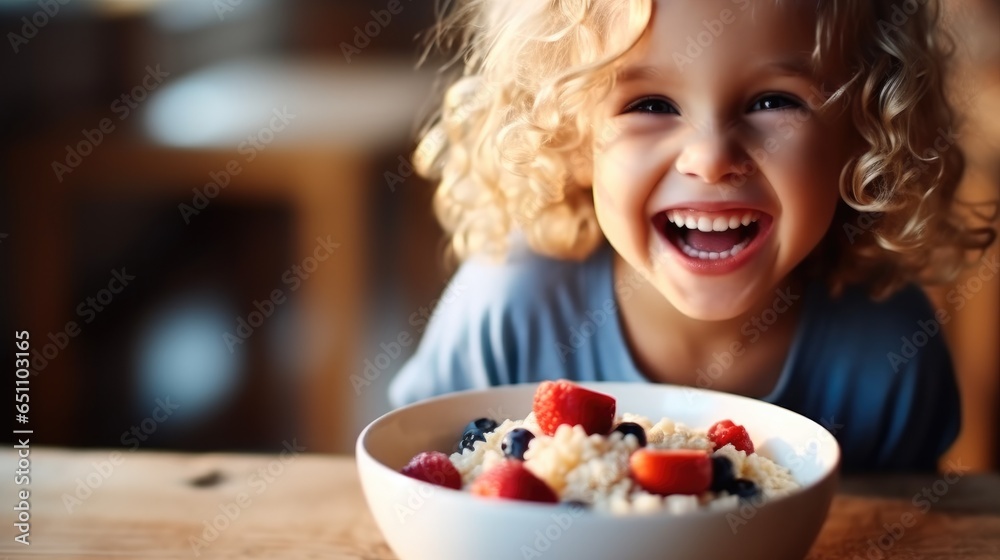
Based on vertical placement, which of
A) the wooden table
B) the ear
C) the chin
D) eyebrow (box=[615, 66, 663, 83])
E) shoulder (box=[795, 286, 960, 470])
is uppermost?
eyebrow (box=[615, 66, 663, 83])

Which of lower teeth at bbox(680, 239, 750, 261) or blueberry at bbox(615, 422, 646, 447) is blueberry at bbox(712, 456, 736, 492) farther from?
lower teeth at bbox(680, 239, 750, 261)

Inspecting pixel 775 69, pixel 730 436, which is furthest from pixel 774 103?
pixel 730 436

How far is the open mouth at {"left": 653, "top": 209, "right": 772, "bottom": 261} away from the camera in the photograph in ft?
2.87

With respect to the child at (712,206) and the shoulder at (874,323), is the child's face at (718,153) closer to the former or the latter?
the child at (712,206)

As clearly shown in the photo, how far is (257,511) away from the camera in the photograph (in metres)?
0.86

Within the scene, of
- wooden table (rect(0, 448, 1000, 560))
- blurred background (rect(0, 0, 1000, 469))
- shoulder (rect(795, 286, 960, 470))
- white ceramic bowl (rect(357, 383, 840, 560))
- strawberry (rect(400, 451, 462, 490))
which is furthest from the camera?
blurred background (rect(0, 0, 1000, 469))

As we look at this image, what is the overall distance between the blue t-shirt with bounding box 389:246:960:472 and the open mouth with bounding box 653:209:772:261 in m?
0.19

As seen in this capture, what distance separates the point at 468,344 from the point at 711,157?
450 millimetres

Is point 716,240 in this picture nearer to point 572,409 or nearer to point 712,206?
point 712,206

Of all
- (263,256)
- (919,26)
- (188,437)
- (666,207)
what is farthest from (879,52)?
(188,437)

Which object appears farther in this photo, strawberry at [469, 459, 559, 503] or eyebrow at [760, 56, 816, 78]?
eyebrow at [760, 56, 816, 78]

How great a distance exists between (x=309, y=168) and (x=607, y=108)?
930 millimetres

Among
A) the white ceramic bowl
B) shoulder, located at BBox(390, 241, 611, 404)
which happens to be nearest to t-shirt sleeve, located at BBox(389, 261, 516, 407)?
shoulder, located at BBox(390, 241, 611, 404)

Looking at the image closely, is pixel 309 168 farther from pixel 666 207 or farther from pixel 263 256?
pixel 666 207
